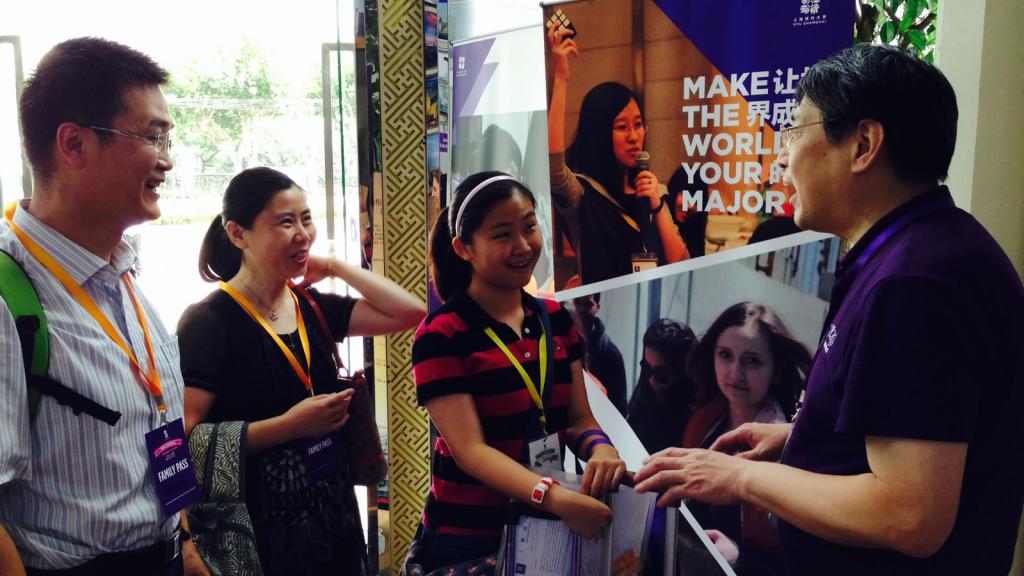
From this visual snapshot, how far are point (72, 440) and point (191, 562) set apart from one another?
588 millimetres

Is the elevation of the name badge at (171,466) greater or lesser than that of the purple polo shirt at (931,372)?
lesser

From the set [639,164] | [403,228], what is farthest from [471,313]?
[403,228]

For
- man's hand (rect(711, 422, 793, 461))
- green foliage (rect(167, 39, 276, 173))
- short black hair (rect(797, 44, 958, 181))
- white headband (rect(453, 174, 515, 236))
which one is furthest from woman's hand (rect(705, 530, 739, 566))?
green foliage (rect(167, 39, 276, 173))

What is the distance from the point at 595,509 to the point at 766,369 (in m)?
0.90

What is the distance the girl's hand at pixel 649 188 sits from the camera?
90.9 inches

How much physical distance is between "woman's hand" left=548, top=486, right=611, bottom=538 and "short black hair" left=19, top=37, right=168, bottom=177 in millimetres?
1180

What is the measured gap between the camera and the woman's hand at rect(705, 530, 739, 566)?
89.0 inches

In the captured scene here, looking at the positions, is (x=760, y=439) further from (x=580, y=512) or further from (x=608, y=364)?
(x=608, y=364)

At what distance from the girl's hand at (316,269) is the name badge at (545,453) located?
1051 millimetres

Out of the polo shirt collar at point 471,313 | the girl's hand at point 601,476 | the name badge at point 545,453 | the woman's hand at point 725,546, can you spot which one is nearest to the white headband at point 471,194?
the polo shirt collar at point 471,313

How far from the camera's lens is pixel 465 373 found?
5.67 feet

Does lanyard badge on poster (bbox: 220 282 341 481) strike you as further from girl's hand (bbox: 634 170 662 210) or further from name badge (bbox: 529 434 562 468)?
girl's hand (bbox: 634 170 662 210)

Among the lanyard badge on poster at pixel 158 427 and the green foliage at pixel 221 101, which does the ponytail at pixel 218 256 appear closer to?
the lanyard badge on poster at pixel 158 427

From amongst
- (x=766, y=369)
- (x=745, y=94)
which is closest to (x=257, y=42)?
(x=745, y=94)
